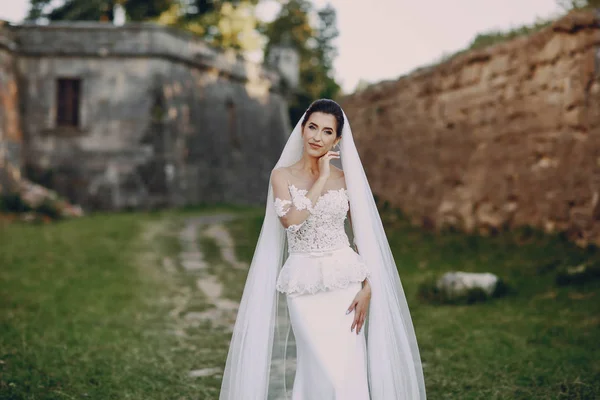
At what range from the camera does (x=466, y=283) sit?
6926mm

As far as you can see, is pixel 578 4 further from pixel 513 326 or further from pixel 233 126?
pixel 233 126

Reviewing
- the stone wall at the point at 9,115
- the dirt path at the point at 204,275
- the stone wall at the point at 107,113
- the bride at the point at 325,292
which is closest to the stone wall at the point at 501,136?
the dirt path at the point at 204,275

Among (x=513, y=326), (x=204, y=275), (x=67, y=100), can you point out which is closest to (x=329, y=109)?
(x=513, y=326)

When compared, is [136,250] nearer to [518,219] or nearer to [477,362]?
[518,219]

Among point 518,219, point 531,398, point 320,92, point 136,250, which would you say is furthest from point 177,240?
point 320,92

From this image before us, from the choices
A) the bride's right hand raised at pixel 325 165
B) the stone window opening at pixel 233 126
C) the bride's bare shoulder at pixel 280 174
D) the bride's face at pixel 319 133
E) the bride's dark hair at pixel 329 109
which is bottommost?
the bride's bare shoulder at pixel 280 174

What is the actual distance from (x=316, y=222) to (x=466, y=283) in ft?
12.7

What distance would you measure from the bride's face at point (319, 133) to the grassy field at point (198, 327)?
191cm

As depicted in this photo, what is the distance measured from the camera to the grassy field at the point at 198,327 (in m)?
4.56

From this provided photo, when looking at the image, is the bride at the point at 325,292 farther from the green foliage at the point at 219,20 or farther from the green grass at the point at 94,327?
the green foliage at the point at 219,20

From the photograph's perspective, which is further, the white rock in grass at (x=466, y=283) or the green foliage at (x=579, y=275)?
the white rock in grass at (x=466, y=283)

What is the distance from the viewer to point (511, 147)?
884cm

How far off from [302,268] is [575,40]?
18.8 feet

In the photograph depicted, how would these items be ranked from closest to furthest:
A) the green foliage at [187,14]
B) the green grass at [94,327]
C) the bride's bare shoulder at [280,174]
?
1. the bride's bare shoulder at [280,174]
2. the green grass at [94,327]
3. the green foliage at [187,14]
